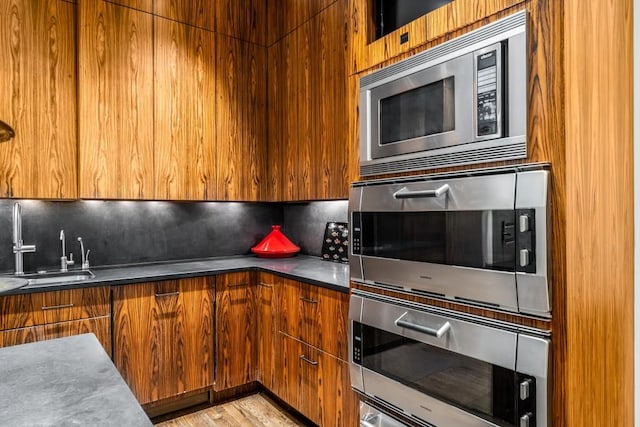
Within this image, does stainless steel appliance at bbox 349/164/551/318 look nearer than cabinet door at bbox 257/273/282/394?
Yes

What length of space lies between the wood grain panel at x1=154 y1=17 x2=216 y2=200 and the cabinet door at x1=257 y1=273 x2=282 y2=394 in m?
0.77

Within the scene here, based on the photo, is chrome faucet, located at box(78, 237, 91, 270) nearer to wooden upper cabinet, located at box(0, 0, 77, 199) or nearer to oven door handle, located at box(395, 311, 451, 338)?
wooden upper cabinet, located at box(0, 0, 77, 199)

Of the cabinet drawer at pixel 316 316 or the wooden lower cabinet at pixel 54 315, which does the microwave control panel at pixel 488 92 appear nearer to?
the cabinet drawer at pixel 316 316

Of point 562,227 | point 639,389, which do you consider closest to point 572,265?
point 562,227

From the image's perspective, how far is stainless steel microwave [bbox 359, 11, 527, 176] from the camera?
132 cm

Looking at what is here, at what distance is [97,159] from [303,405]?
6.20 feet

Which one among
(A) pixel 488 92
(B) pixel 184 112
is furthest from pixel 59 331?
(A) pixel 488 92

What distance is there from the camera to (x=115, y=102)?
262cm

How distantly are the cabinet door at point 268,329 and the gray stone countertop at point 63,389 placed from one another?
5.10 ft

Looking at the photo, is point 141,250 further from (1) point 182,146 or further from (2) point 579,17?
(2) point 579,17

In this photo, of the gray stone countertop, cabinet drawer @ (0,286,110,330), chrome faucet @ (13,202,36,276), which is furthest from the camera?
chrome faucet @ (13,202,36,276)

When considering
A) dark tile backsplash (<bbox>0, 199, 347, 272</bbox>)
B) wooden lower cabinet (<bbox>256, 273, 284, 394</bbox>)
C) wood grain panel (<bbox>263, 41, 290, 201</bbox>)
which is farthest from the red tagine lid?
wooden lower cabinet (<bbox>256, 273, 284, 394</bbox>)

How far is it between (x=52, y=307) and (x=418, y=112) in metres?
2.02

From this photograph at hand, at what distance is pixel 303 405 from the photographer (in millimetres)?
2410
